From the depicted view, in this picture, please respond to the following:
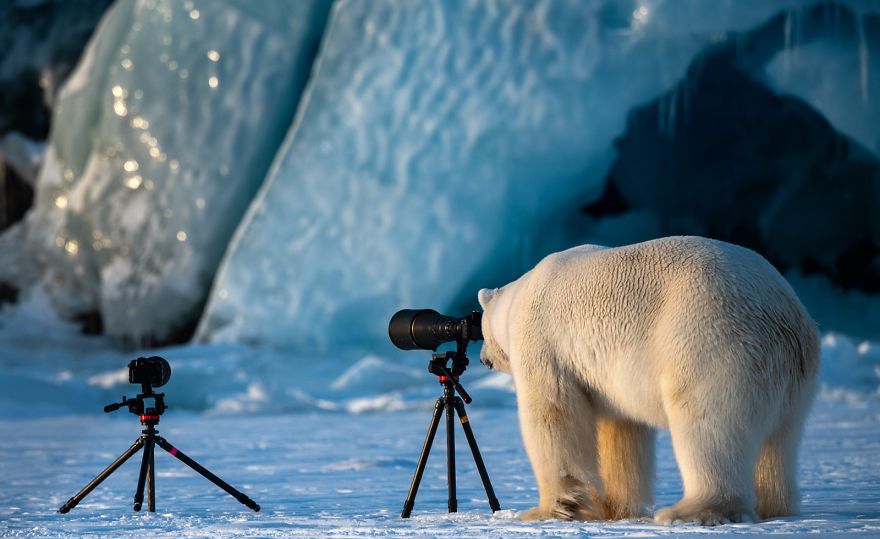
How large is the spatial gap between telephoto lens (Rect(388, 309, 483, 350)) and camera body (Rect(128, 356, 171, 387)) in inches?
29.2

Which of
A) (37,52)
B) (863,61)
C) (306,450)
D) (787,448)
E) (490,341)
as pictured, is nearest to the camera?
(787,448)

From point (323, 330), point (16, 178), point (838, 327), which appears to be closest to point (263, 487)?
point (323, 330)

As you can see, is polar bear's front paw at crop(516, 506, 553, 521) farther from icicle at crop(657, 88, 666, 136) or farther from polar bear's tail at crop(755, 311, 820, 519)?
icicle at crop(657, 88, 666, 136)

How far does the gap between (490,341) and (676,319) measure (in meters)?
0.79

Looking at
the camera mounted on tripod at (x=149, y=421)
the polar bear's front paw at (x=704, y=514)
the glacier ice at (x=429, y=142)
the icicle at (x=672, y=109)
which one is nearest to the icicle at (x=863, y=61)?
the glacier ice at (x=429, y=142)

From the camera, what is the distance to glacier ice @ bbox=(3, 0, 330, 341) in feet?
36.8

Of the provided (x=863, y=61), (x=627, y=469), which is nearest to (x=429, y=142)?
(x=863, y=61)

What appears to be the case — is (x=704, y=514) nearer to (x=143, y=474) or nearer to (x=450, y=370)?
(x=450, y=370)

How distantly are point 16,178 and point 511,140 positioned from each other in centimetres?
804

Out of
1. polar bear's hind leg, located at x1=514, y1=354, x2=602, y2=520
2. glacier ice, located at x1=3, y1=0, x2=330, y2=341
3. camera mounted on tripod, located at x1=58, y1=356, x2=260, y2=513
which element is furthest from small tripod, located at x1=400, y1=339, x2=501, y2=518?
glacier ice, located at x1=3, y1=0, x2=330, y2=341

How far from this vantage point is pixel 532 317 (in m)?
2.98

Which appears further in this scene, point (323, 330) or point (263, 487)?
point (323, 330)

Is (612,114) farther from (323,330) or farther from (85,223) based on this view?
(85,223)

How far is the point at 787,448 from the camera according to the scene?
9.17 feet
